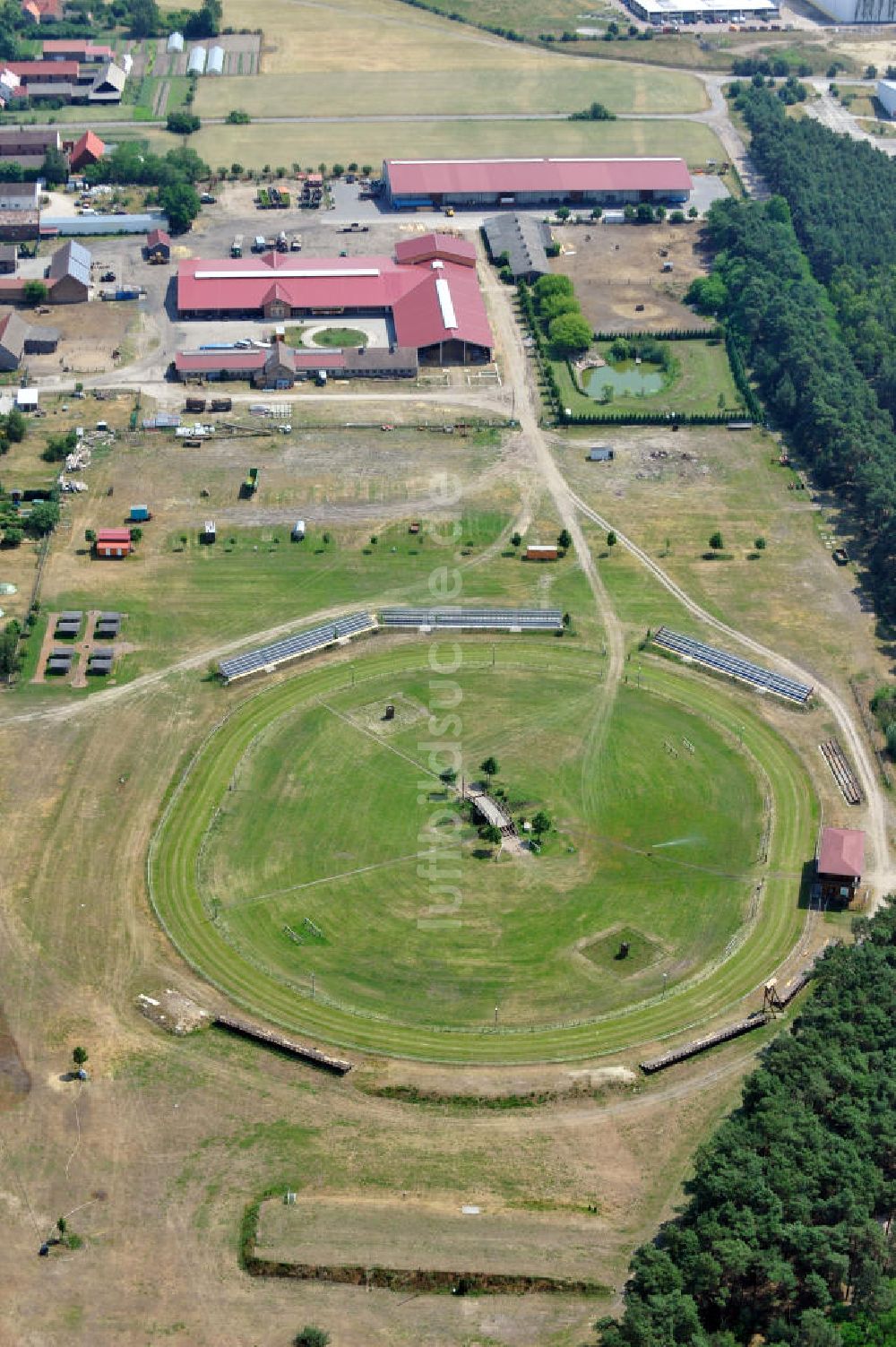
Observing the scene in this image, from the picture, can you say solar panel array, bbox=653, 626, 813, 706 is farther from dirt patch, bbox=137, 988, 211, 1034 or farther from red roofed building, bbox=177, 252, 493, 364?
red roofed building, bbox=177, 252, 493, 364

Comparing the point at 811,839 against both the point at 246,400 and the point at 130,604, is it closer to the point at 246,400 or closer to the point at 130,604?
the point at 130,604

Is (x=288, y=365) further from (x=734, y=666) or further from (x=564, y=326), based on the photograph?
(x=734, y=666)

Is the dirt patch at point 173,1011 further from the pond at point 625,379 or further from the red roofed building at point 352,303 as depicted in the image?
the red roofed building at point 352,303

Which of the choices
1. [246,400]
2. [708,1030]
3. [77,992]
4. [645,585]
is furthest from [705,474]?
[77,992]

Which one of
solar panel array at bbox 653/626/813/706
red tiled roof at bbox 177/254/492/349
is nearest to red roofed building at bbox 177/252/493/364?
red tiled roof at bbox 177/254/492/349

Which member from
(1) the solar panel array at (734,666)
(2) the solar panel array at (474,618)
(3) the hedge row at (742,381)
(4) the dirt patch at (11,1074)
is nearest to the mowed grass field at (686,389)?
(3) the hedge row at (742,381)

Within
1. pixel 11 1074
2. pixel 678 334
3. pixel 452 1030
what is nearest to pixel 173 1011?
pixel 11 1074

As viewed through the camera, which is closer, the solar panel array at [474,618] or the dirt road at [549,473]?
the dirt road at [549,473]
